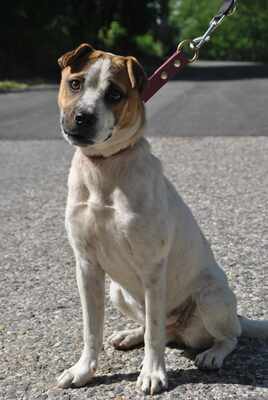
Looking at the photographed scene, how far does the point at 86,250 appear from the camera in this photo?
11.2 ft

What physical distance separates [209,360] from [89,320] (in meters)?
0.66

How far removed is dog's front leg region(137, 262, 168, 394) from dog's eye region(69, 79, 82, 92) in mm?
917

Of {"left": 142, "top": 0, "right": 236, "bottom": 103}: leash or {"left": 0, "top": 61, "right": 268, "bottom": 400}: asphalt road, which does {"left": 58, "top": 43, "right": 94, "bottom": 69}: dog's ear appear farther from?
{"left": 0, "top": 61, "right": 268, "bottom": 400}: asphalt road

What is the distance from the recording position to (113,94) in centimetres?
310

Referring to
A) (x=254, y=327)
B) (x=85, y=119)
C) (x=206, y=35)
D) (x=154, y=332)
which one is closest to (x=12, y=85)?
(x=206, y=35)

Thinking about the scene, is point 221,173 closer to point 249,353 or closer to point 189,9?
point 249,353

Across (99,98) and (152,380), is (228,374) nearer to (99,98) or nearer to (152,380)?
(152,380)

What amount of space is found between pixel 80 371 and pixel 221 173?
575 cm

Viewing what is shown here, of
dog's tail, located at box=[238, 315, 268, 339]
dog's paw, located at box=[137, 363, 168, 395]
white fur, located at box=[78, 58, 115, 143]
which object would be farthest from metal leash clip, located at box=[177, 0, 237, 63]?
dog's paw, located at box=[137, 363, 168, 395]

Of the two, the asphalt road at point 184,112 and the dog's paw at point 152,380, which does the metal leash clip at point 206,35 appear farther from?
the asphalt road at point 184,112

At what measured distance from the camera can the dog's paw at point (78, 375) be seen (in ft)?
11.4

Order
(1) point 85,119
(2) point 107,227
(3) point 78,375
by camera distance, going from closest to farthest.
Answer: (1) point 85,119, (2) point 107,227, (3) point 78,375

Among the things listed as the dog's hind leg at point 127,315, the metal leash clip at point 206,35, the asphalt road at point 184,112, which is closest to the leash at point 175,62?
the metal leash clip at point 206,35

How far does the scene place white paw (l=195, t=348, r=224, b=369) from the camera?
3.60 metres
